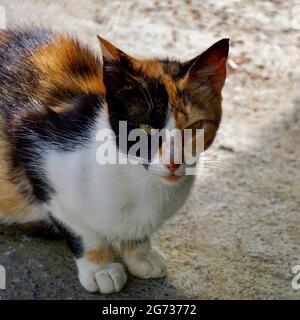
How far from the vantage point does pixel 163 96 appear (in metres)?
2.03

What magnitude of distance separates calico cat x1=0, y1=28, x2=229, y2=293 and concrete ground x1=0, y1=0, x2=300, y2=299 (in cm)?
11

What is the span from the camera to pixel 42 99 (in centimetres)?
238

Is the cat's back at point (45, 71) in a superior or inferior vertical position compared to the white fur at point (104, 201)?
superior

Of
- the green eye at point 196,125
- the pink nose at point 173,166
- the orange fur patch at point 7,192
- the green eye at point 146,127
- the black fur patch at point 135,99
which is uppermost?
the black fur patch at point 135,99

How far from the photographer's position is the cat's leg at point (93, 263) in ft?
7.95

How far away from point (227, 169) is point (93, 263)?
35.2 inches

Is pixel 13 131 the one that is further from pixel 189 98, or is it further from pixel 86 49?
pixel 189 98

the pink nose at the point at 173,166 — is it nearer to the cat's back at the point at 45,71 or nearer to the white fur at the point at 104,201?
the white fur at the point at 104,201

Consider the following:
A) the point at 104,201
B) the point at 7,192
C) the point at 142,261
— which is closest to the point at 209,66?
the point at 104,201

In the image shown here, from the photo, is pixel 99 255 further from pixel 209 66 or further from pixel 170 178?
pixel 209 66

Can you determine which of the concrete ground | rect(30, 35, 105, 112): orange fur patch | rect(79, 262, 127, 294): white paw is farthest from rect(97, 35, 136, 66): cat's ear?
rect(79, 262, 127, 294): white paw

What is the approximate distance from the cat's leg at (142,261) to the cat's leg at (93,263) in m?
0.06

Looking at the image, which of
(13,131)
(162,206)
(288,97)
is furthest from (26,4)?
(162,206)

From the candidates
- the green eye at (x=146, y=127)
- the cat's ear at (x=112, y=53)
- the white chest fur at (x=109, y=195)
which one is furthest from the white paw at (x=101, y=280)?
the cat's ear at (x=112, y=53)
